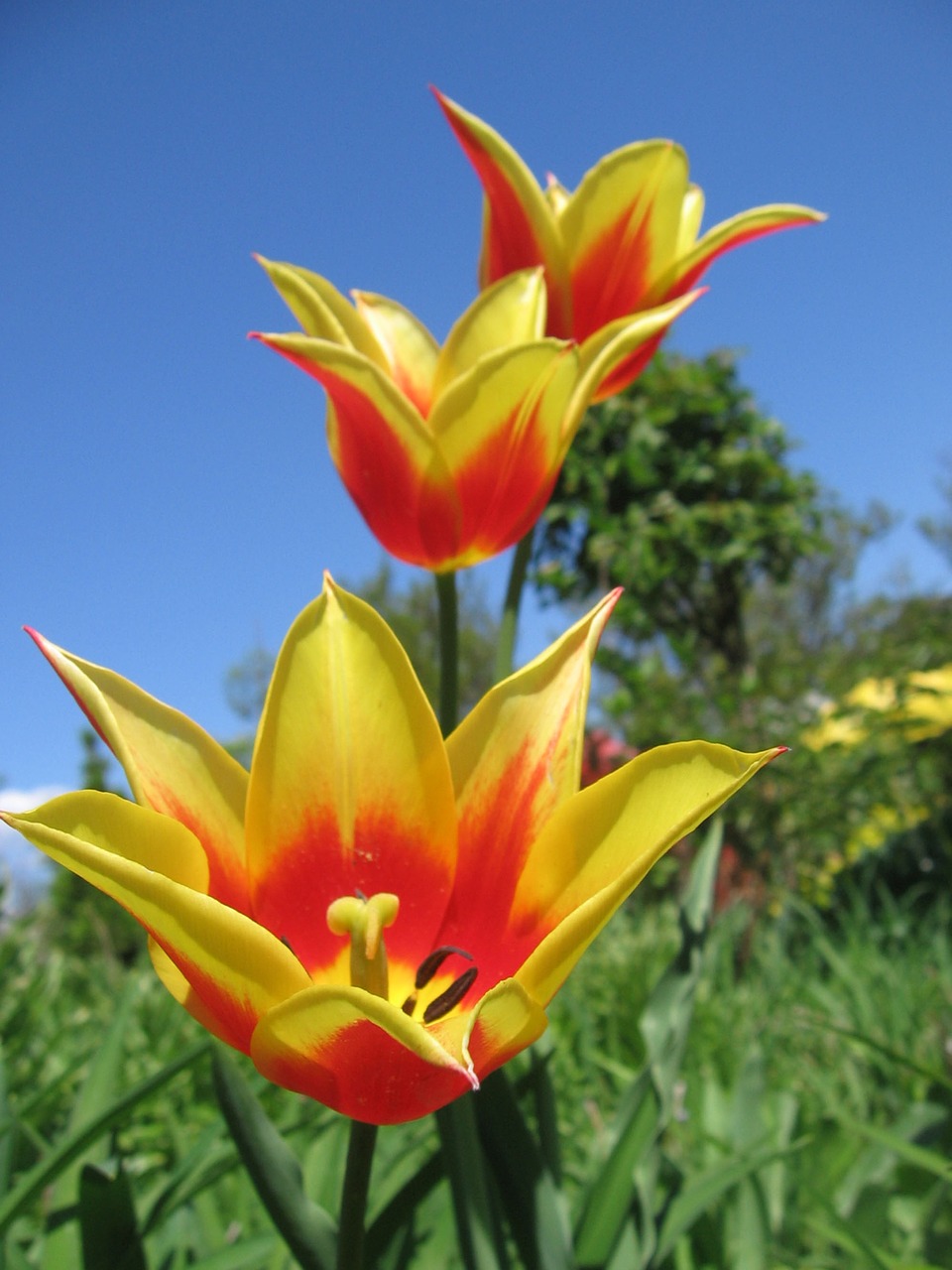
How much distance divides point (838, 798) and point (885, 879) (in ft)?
3.90

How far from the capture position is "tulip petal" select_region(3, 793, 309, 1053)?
15.4 inches

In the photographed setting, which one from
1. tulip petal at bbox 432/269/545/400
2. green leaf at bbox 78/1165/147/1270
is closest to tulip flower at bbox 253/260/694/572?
tulip petal at bbox 432/269/545/400

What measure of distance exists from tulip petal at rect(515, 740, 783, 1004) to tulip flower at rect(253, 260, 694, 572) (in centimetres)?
33

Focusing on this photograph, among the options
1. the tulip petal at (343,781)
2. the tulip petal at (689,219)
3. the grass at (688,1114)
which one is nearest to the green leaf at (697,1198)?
the grass at (688,1114)

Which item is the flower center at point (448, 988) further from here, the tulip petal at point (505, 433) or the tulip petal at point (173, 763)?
the tulip petal at point (505, 433)

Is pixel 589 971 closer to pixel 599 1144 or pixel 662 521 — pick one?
pixel 599 1144

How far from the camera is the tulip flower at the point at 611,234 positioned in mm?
833

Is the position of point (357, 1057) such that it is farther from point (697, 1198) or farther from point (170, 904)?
point (697, 1198)

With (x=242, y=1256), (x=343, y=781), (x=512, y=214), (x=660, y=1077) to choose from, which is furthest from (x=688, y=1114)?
(x=512, y=214)

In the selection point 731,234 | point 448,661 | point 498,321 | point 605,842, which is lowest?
point 605,842

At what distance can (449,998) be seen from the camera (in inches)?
21.0

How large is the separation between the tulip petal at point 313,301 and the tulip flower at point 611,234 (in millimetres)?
190

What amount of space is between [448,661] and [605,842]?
0.92 ft

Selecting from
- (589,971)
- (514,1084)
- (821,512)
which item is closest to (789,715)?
(589,971)
